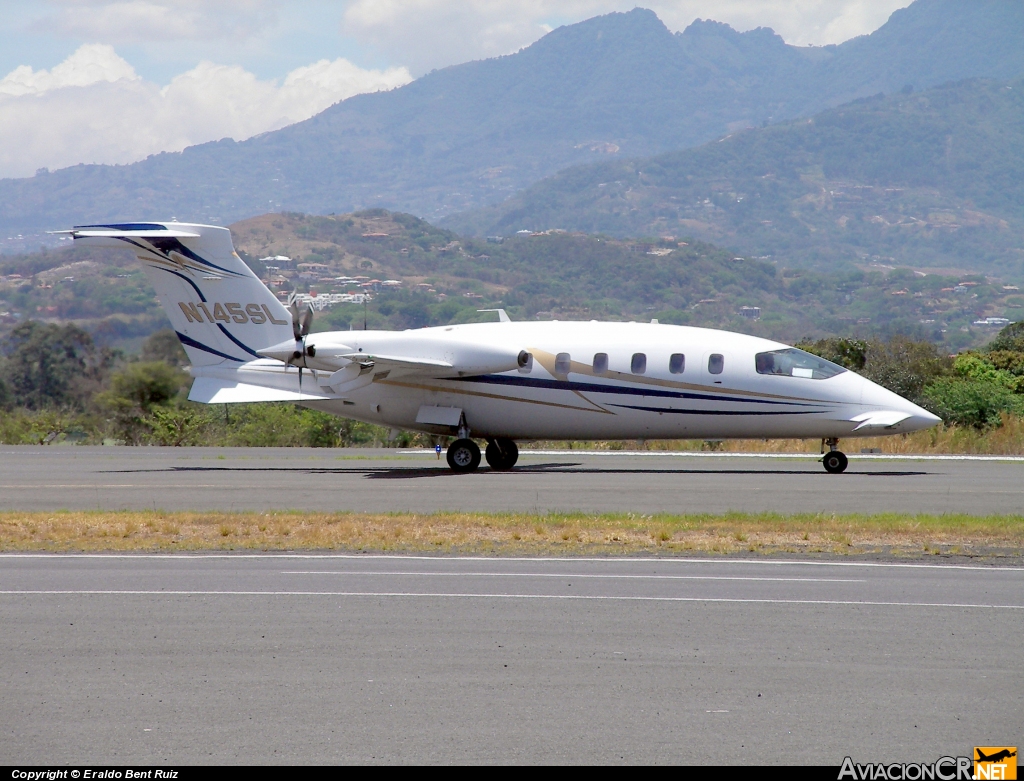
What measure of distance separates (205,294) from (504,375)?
7593mm

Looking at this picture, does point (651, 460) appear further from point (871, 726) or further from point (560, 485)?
point (871, 726)

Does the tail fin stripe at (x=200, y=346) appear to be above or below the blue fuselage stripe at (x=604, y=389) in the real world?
above

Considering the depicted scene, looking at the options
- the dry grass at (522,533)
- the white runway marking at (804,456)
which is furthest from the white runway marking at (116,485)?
the white runway marking at (804,456)

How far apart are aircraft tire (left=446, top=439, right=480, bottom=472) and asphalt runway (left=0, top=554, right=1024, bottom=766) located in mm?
12892

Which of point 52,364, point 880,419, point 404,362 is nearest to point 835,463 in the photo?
point 880,419

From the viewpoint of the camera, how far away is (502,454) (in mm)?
27109

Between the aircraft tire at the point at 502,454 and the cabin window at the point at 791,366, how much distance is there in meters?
6.09

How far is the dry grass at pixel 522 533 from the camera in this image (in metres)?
14.6

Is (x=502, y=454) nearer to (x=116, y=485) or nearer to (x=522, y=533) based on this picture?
(x=116, y=485)

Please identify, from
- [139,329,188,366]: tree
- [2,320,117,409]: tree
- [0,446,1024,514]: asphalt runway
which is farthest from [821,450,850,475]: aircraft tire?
[2,320,117,409]: tree

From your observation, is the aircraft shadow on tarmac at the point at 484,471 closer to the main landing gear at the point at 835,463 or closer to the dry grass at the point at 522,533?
the main landing gear at the point at 835,463

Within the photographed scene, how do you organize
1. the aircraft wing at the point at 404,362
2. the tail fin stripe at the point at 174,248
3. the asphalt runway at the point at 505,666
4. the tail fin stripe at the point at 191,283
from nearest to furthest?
the asphalt runway at the point at 505,666 < the aircraft wing at the point at 404,362 < the tail fin stripe at the point at 174,248 < the tail fin stripe at the point at 191,283

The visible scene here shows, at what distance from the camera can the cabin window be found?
81.5ft

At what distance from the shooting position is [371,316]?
11212 cm
